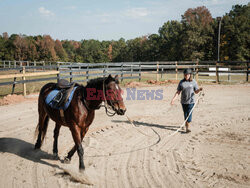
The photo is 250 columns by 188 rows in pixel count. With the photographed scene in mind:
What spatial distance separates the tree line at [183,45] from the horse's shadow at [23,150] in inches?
1431

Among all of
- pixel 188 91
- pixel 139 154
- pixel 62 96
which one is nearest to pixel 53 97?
pixel 62 96

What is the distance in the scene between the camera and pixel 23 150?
17.5 ft

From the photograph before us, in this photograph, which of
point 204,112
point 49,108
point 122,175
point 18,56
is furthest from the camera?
point 18,56

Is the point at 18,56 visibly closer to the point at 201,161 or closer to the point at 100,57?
the point at 100,57

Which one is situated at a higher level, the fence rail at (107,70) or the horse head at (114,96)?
the fence rail at (107,70)

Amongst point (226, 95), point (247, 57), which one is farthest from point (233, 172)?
point (247, 57)

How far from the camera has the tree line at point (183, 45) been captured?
122ft

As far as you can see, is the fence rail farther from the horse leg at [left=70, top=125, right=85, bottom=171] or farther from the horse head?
the horse head

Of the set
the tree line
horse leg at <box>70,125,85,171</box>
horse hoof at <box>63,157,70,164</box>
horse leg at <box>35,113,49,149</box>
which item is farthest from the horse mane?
the tree line

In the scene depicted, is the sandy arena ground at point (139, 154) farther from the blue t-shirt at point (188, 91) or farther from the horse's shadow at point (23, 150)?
the blue t-shirt at point (188, 91)

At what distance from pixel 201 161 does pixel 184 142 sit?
1.15 m

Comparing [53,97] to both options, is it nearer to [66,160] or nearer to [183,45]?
[66,160]

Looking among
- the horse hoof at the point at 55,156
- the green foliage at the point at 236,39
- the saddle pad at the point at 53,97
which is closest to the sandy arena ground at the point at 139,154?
the horse hoof at the point at 55,156

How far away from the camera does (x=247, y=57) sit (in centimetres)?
3659
